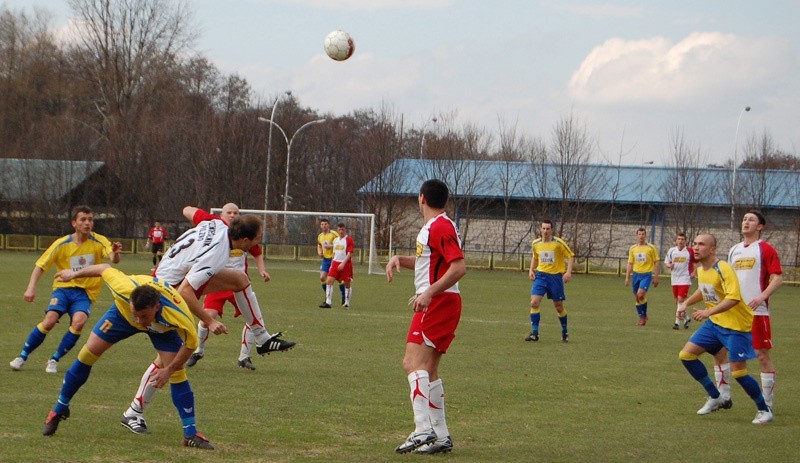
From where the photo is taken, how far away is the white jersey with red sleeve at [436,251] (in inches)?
285

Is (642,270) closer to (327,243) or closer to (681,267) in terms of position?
(681,267)

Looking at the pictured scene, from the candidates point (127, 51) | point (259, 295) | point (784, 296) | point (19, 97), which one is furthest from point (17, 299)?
point (19, 97)

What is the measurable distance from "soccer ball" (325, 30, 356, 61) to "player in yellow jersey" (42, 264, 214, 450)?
16563mm

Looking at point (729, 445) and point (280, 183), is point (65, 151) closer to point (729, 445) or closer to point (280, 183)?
point (280, 183)

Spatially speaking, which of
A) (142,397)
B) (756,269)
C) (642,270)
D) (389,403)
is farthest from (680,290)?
(142,397)

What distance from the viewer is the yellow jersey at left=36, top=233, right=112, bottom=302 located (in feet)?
36.2

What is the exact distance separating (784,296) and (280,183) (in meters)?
34.3

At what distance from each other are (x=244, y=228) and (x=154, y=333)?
4.02 ft

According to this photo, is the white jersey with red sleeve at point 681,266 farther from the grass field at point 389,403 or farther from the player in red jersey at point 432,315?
the player in red jersey at point 432,315

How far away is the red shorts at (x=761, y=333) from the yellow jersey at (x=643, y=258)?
11755 millimetres

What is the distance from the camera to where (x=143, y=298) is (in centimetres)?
656

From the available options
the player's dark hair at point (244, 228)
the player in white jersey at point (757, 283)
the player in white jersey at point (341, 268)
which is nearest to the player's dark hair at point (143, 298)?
the player's dark hair at point (244, 228)

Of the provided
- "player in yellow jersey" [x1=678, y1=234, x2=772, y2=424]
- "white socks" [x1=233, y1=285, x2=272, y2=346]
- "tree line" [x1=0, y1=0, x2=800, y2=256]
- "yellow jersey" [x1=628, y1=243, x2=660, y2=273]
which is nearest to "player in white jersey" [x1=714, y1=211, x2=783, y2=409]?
"player in yellow jersey" [x1=678, y1=234, x2=772, y2=424]

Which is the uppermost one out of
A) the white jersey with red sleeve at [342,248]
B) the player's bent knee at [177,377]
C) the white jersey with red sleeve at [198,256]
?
the white jersey with red sleeve at [198,256]
